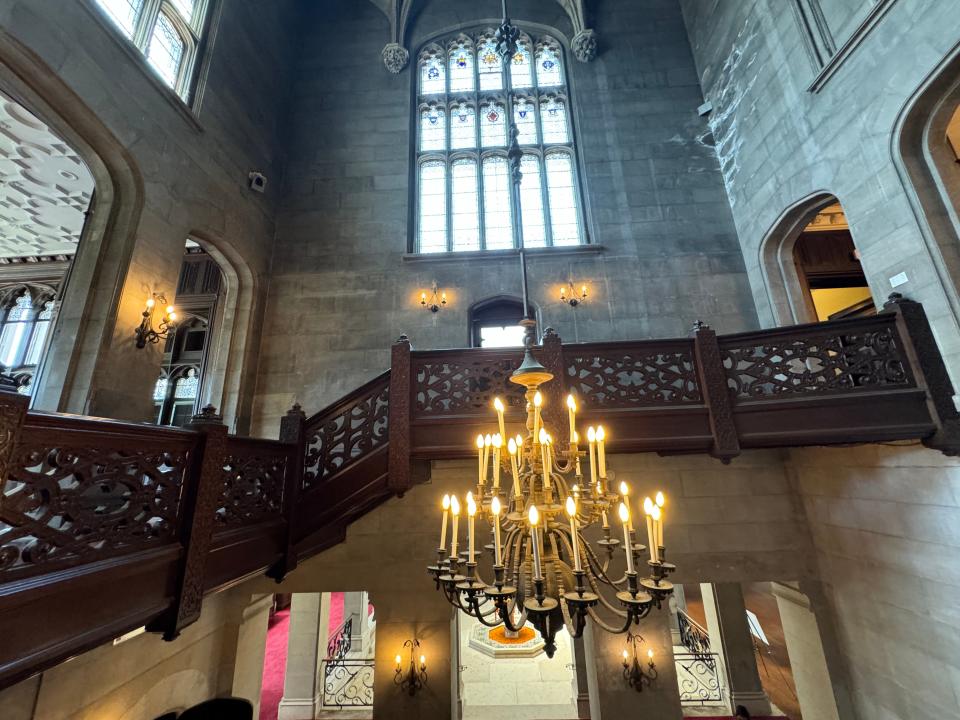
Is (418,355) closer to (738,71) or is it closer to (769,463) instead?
(769,463)

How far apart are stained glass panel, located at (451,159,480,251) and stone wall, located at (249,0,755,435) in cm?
67

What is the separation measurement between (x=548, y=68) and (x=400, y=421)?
8.81 meters

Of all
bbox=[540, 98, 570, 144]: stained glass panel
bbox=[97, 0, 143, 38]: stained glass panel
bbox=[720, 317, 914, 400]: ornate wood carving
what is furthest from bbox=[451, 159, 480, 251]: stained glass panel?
bbox=[720, 317, 914, 400]: ornate wood carving

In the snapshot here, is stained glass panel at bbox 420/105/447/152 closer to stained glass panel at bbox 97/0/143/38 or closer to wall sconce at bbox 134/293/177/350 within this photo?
stained glass panel at bbox 97/0/143/38

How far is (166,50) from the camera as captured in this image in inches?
237

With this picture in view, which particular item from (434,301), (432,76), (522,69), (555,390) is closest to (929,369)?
(555,390)

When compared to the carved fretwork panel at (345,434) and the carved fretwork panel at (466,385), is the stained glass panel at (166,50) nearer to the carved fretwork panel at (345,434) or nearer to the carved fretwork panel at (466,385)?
the carved fretwork panel at (345,434)

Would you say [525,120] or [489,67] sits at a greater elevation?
[489,67]

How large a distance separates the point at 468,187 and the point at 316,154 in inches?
120

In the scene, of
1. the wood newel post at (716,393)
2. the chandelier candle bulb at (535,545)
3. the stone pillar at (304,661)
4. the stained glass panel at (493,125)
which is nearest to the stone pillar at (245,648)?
the stone pillar at (304,661)

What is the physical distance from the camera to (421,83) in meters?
9.17

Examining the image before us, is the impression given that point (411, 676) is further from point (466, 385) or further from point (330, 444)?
point (466, 385)

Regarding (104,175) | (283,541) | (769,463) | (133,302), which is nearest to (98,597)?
(283,541)

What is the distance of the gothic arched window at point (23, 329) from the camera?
27.3ft
